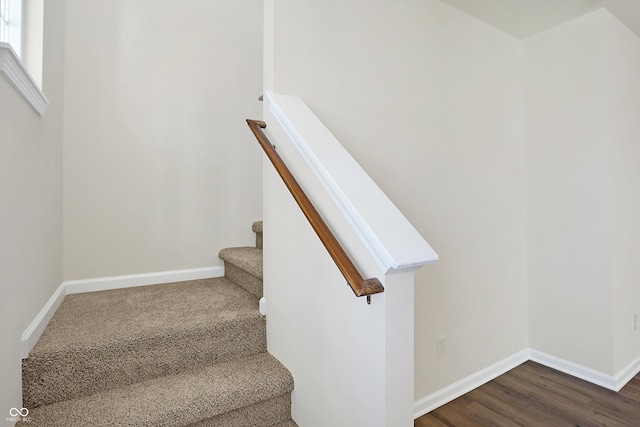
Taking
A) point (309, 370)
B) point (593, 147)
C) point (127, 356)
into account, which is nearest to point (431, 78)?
point (593, 147)

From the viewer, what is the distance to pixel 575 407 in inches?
77.9

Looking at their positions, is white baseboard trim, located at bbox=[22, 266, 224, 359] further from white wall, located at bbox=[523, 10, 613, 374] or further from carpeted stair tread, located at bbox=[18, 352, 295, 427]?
white wall, located at bbox=[523, 10, 613, 374]

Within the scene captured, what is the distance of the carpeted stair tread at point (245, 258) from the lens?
2.02m

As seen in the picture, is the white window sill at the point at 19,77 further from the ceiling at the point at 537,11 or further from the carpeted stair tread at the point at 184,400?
the ceiling at the point at 537,11

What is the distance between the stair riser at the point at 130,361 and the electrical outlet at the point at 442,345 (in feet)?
3.55

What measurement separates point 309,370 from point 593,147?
2363mm

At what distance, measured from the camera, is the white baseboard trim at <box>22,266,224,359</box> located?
1.37 m

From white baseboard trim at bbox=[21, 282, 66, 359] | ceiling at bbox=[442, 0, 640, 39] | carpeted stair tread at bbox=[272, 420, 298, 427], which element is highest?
ceiling at bbox=[442, 0, 640, 39]

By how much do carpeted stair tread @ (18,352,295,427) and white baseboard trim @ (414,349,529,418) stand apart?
34.7 inches

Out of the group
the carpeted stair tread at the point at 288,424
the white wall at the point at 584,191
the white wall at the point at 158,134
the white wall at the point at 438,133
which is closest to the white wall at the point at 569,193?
the white wall at the point at 584,191

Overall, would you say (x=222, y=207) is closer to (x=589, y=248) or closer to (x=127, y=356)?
(x=127, y=356)

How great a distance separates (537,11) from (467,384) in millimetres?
2525

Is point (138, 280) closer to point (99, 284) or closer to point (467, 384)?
point (99, 284)

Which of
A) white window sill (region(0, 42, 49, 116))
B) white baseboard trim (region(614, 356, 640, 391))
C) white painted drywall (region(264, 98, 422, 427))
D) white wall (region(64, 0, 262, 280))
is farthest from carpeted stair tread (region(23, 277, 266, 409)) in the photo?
white baseboard trim (region(614, 356, 640, 391))
